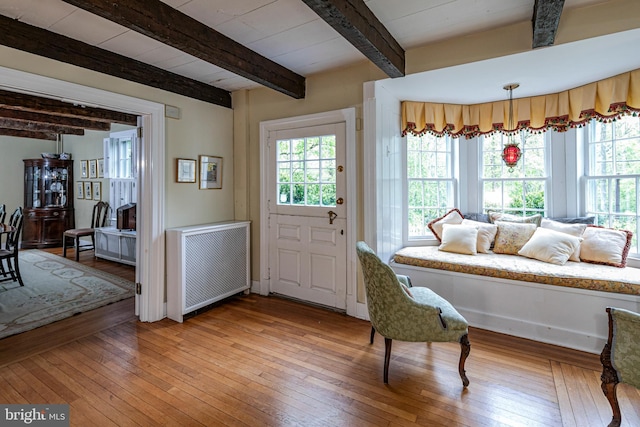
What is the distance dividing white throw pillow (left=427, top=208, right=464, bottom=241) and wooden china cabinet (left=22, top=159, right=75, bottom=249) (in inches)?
299

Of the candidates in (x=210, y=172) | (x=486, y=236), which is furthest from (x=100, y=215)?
(x=486, y=236)

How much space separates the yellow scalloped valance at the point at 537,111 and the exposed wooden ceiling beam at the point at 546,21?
3.69 feet

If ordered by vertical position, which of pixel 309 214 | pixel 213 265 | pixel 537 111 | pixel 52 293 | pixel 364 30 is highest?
pixel 364 30

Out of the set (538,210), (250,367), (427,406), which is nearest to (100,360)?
(250,367)

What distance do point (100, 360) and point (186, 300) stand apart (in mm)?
842

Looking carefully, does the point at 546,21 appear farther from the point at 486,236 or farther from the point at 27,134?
the point at 27,134

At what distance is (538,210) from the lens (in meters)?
3.48

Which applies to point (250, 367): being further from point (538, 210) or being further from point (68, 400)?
point (538, 210)

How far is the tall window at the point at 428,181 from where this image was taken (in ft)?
12.5

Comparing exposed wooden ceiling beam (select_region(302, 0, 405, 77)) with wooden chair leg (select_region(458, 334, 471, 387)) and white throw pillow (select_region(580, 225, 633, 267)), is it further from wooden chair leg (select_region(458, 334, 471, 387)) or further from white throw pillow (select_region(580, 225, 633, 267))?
white throw pillow (select_region(580, 225, 633, 267))

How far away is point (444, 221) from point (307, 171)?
168 centimetres

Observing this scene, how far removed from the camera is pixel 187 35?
2164 mm

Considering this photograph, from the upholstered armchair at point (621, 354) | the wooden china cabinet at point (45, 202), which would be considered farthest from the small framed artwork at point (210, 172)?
the wooden china cabinet at point (45, 202)

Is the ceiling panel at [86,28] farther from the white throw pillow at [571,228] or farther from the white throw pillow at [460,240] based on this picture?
the white throw pillow at [571,228]
